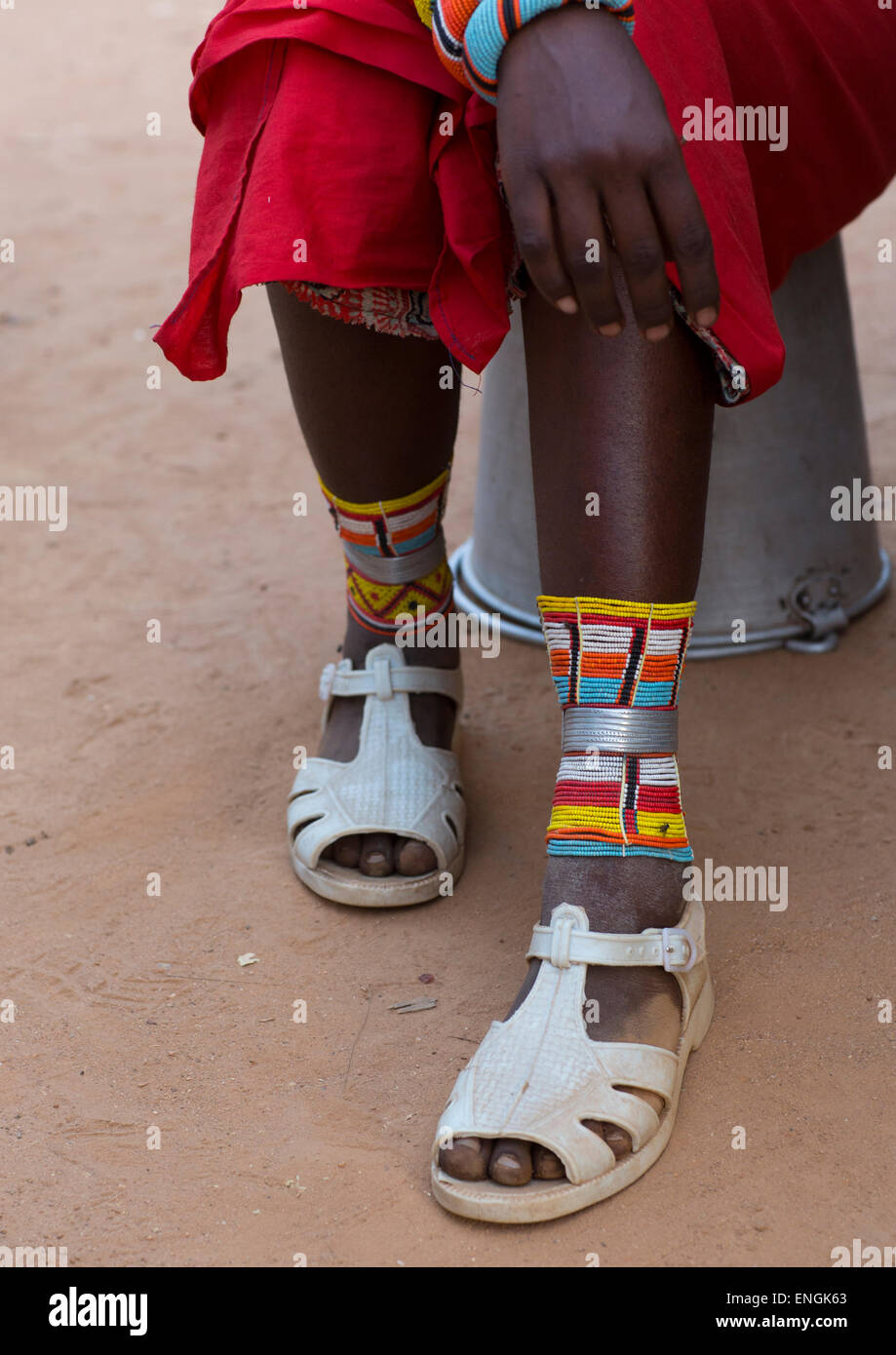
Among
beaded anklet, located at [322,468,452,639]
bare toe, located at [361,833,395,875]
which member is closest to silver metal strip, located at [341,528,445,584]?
beaded anklet, located at [322,468,452,639]

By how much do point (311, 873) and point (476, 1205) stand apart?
51cm

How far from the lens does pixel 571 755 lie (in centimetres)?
126

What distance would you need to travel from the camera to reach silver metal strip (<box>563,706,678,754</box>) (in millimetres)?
1237

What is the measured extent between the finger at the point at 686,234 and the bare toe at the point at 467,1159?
690 millimetres

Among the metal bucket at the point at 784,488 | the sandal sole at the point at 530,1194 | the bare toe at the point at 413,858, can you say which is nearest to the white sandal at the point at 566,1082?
the sandal sole at the point at 530,1194

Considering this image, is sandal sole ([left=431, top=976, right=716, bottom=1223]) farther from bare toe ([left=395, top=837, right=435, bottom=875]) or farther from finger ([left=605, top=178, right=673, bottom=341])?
finger ([left=605, top=178, right=673, bottom=341])

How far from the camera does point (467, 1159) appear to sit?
1.13 meters

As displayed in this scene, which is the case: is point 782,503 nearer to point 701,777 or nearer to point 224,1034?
point 701,777

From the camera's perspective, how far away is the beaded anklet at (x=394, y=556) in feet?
5.20

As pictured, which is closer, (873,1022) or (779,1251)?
(779,1251)

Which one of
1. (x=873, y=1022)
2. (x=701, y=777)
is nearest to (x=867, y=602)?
(x=701, y=777)

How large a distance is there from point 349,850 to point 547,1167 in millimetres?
504

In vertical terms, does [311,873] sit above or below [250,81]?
below

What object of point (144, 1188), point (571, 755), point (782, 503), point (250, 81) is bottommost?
point (144, 1188)
